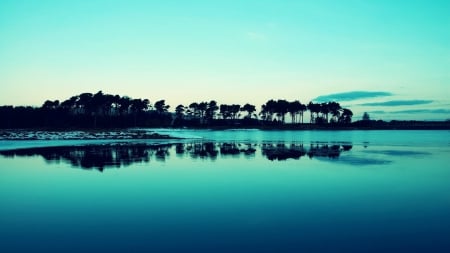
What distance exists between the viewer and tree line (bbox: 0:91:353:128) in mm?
119250

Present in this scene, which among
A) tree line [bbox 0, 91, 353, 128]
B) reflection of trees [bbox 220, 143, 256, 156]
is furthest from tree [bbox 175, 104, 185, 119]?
reflection of trees [bbox 220, 143, 256, 156]

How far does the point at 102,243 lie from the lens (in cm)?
823

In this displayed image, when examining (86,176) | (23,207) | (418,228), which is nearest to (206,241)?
(418,228)

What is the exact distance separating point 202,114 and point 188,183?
17019 centimetres

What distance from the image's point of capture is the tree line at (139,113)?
119250 mm

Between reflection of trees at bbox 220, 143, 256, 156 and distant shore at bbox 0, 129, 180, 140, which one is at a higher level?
distant shore at bbox 0, 129, 180, 140

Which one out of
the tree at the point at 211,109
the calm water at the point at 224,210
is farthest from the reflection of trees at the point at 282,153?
the tree at the point at 211,109

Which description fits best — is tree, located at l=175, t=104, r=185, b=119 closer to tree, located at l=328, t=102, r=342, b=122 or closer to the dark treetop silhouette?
the dark treetop silhouette

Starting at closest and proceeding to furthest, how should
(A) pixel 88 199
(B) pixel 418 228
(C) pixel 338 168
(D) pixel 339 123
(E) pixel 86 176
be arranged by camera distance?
(B) pixel 418 228, (A) pixel 88 199, (E) pixel 86 176, (C) pixel 338 168, (D) pixel 339 123

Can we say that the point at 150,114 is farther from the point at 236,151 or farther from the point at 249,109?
the point at 236,151

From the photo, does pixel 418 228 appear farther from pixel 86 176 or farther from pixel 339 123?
pixel 339 123

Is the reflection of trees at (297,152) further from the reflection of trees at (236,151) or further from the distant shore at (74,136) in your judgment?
the distant shore at (74,136)

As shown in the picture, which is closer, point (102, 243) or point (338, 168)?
point (102, 243)

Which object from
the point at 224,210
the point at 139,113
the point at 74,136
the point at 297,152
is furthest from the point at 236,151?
the point at 139,113
